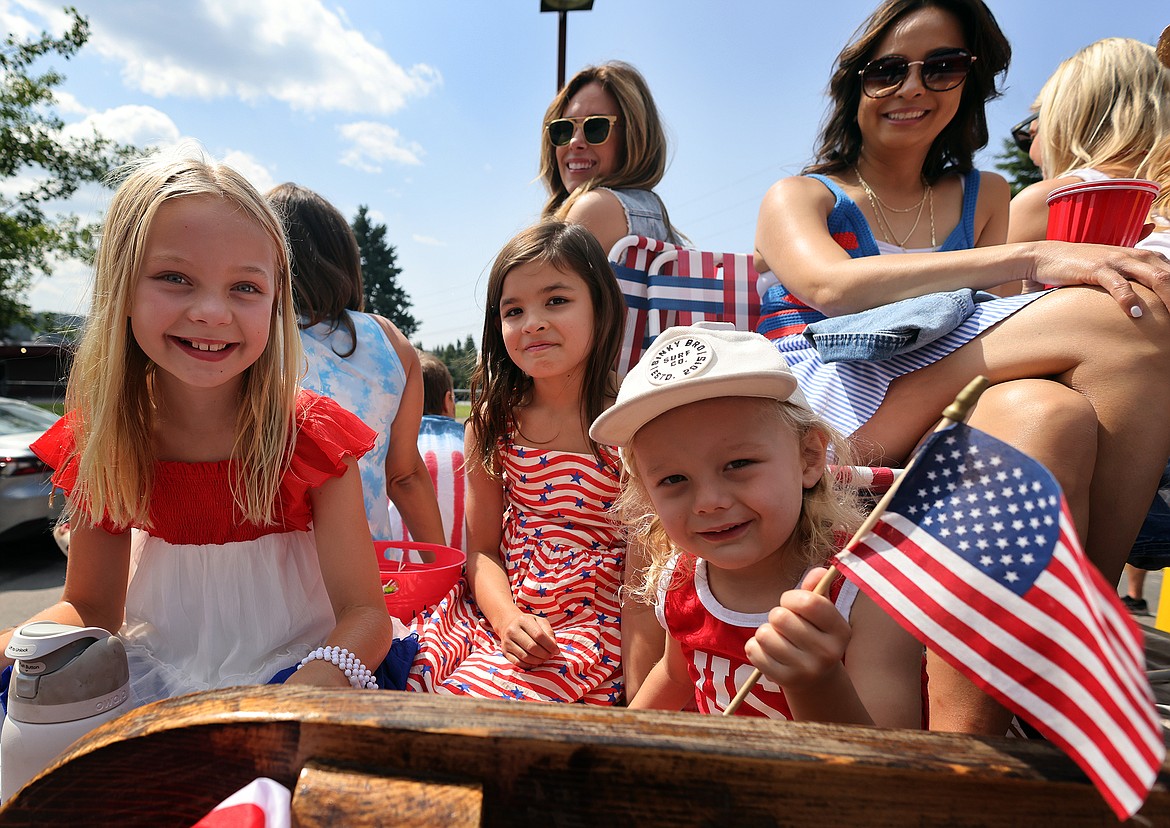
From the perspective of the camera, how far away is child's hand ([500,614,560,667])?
2.08 metres

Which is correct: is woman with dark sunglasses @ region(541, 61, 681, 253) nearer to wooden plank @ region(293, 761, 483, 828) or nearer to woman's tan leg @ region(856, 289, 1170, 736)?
woman's tan leg @ region(856, 289, 1170, 736)

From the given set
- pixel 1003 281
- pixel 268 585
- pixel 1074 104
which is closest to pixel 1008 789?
pixel 1003 281

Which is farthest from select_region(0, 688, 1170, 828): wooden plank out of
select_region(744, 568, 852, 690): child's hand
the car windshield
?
the car windshield

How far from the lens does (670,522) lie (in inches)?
59.9

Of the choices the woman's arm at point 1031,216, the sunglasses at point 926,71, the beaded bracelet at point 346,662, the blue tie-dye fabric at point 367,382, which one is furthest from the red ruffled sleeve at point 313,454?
the woman's arm at point 1031,216

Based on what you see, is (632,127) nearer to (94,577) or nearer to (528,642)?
(528,642)

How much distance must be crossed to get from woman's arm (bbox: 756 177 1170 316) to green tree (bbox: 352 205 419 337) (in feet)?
181

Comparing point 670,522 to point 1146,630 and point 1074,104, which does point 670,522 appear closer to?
point 1074,104

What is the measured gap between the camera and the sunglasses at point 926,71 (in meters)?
2.26

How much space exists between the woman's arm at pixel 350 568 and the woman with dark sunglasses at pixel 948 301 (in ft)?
4.06

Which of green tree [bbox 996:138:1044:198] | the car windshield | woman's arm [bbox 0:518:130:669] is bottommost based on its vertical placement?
the car windshield

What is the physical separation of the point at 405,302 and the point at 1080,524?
61685 mm

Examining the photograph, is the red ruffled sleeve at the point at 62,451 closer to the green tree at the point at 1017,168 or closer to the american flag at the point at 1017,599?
the american flag at the point at 1017,599

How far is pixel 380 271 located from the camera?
186 feet
